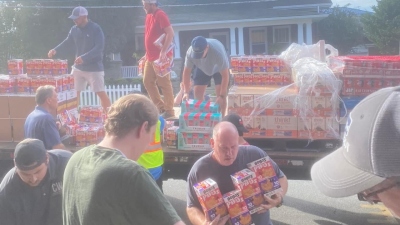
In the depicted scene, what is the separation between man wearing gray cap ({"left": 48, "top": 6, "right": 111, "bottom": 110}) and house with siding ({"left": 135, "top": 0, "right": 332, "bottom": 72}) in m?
18.4

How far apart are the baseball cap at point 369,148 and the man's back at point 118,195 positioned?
999 millimetres

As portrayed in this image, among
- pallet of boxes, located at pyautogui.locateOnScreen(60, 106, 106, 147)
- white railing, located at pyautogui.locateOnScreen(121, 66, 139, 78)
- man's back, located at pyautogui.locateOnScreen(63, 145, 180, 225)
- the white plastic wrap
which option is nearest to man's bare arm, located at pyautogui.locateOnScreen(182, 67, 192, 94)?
pallet of boxes, located at pyautogui.locateOnScreen(60, 106, 106, 147)

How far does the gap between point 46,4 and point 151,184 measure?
2392cm

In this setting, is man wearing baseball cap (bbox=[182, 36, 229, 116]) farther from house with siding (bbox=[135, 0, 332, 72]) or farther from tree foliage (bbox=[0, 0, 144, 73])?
house with siding (bbox=[135, 0, 332, 72])

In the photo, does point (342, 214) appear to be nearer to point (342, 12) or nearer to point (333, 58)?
point (333, 58)

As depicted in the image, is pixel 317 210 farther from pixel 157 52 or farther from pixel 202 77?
pixel 157 52

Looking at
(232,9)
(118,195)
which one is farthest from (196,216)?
(232,9)

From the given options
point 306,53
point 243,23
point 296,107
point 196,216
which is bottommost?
point 196,216

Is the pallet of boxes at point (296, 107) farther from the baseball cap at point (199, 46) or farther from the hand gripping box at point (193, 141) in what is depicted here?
the baseball cap at point (199, 46)

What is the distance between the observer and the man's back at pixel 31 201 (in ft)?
13.5

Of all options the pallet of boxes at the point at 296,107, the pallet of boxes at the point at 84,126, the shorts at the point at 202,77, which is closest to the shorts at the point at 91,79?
the pallet of boxes at the point at 84,126

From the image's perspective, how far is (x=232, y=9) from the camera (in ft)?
102

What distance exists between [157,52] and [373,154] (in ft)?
22.5

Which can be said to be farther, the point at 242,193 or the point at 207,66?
the point at 207,66
